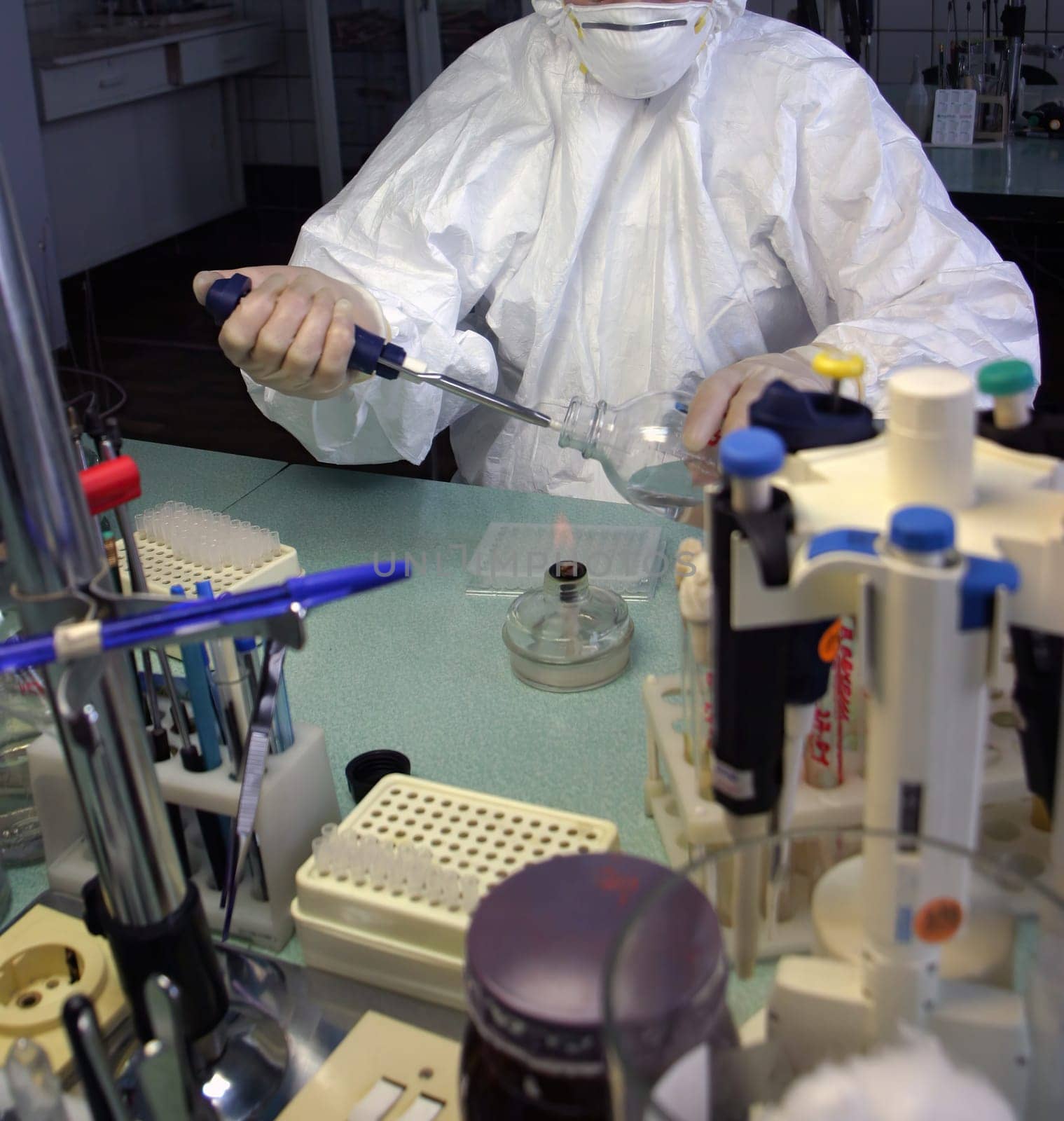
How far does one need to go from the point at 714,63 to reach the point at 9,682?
3.26 feet

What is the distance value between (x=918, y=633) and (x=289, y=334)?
30.5 inches

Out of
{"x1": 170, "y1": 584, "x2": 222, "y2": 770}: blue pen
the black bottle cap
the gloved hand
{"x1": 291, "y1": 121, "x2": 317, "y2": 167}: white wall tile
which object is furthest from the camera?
{"x1": 291, "y1": 121, "x2": 317, "y2": 167}: white wall tile

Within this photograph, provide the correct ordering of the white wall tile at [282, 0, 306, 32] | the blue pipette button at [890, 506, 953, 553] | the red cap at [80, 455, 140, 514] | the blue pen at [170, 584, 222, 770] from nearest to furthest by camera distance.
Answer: the blue pipette button at [890, 506, 953, 553], the red cap at [80, 455, 140, 514], the blue pen at [170, 584, 222, 770], the white wall tile at [282, 0, 306, 32]

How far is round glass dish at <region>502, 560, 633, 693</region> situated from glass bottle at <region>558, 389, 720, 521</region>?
0.52 ft

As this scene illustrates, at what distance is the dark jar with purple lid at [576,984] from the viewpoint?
364 millimetres

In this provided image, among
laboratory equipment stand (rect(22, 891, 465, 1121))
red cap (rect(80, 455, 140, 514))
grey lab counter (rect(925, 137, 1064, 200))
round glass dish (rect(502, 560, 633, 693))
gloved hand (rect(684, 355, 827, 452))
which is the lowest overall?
laboratory equipment stand (rect(22, 891, 465, 1121))

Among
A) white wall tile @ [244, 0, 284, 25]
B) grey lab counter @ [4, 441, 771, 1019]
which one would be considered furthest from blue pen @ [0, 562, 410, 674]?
white wall tile @ [244, 0, 284, 25]

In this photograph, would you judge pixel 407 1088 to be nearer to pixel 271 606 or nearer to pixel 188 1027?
pixel 188 1027

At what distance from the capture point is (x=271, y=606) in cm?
43

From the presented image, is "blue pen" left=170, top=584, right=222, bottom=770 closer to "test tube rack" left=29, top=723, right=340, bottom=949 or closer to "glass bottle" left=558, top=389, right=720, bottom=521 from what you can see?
"test tube rack" left=29, top=723, right=340, bottom=949

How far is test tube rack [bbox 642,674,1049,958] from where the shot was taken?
44cm

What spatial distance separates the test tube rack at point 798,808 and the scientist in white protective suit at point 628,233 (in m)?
0.62

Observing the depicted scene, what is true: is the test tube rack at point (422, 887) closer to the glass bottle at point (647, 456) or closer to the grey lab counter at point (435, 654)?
the grey lab counter at point (435, 654)

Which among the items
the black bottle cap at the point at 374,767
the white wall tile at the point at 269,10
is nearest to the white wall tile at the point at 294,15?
the white wall tile at the point at 269,10
